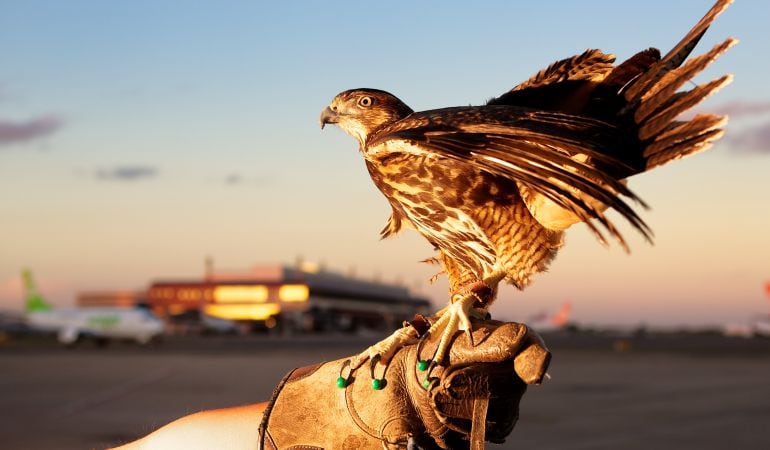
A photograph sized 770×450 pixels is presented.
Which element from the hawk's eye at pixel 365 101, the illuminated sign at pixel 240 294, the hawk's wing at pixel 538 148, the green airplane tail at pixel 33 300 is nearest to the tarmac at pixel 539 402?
the hawk's eye at pixel 365 101

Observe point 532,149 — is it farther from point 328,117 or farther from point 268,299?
point 268,299

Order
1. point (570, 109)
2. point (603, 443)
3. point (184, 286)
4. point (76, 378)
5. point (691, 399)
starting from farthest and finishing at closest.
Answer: point (184, 286)
point (76, 378)
point (691, 399)
point (603, 443)
point (570, 109)

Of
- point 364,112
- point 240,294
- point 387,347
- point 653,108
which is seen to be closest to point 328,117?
point 364,112

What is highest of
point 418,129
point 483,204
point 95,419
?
point 418,129

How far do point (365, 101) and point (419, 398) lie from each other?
145 centimetres

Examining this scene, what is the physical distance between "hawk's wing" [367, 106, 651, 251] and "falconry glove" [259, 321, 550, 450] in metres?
0.48

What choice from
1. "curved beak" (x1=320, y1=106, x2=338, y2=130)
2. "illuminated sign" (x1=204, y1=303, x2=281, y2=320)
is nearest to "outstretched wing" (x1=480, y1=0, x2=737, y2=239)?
"curved beak" (x1=320, y1=106, x2=338, y2=130)

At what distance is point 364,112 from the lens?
3.67m

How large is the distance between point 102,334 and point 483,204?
5830cm

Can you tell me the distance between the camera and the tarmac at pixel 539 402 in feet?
44.0

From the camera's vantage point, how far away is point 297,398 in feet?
10.1

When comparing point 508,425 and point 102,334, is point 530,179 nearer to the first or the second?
point 508,425

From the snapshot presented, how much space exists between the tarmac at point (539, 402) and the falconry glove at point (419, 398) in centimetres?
332

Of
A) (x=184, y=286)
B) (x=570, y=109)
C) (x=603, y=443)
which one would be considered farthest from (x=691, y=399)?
(x=184, y=286)
